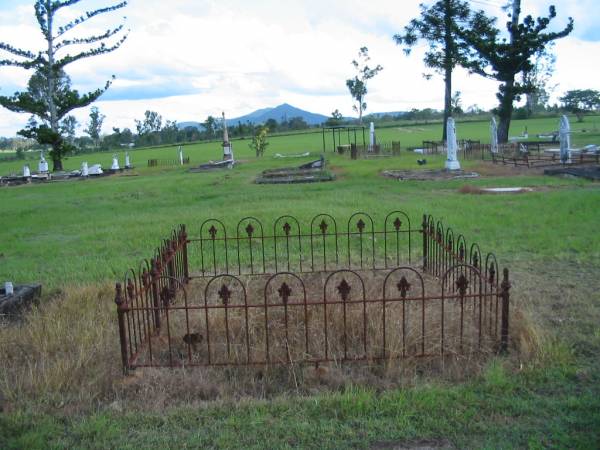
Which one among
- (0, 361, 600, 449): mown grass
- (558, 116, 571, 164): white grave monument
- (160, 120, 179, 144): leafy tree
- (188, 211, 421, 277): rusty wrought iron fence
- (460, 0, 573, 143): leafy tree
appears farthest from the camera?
(160, 120, 179, 144): leafy tree

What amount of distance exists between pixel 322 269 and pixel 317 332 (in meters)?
2.51

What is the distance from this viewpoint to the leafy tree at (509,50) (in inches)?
1275

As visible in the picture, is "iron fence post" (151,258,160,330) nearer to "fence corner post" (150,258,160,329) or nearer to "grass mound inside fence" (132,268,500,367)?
"fence corner post" (150,258,160,329)

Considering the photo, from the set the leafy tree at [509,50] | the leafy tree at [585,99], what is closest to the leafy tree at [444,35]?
the leafy tree at [509,50]

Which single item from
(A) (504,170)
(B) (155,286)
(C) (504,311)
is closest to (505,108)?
(A) (504,170)

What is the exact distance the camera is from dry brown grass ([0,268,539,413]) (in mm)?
4082

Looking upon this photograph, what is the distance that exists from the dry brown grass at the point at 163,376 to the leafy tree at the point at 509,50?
31.0 metres

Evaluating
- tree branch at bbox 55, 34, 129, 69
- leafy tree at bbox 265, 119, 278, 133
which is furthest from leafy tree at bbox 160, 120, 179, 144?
tree branch at bbox 55, 34, 129, 69

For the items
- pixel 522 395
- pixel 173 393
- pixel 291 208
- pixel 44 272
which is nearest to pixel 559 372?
pixel 522 395

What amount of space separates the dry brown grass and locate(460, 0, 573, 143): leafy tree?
3099 centimetres

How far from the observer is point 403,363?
436 cm

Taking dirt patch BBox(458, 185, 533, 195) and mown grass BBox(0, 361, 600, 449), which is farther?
dirt patch BBox(458, 185, 533, 195)

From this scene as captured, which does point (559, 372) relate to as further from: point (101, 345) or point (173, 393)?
point (101, 345)

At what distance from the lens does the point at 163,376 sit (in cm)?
432
